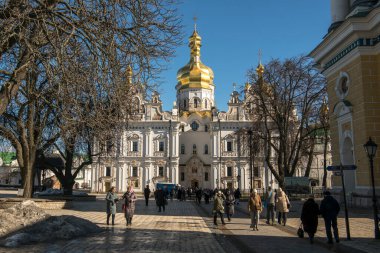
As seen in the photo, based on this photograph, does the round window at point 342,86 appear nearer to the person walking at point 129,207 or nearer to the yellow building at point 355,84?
the yellow building at point 355,84

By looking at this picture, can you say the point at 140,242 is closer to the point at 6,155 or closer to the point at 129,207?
the point at 129,207

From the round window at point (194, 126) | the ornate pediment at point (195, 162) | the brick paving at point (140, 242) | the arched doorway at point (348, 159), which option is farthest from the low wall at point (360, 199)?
the round window at point (194, 126)

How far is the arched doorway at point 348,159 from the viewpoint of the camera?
73.9ft

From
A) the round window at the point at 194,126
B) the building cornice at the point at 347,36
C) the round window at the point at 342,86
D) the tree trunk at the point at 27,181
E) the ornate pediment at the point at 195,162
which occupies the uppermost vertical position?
the round window at the point at 194,126

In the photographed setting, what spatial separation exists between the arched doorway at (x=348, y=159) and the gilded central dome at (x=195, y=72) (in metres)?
48.6

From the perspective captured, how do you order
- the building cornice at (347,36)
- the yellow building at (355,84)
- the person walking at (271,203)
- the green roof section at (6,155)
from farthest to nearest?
the green roof section at (6,155) < the yellow building at (355,84) < the building cornice at (347,36) < the person walking at (271,203)

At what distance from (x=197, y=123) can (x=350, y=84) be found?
46280 mm

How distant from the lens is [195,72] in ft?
235

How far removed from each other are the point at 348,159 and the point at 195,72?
5041 centimetres

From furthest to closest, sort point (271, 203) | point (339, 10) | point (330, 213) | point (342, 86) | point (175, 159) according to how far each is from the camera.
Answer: point (175, 159), point (339, 10), point (342, 86), point (271, 203), point (330, 213)

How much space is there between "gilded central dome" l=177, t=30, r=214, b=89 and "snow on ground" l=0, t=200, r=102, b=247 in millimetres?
58744

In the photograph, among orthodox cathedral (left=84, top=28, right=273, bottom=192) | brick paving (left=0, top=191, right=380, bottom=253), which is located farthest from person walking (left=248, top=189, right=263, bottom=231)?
orthodox cathedral (left=84, top=28, right=273, bottom=192)

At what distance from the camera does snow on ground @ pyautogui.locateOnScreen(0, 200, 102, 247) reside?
11195mm

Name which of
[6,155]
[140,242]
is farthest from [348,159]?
[6,155]
